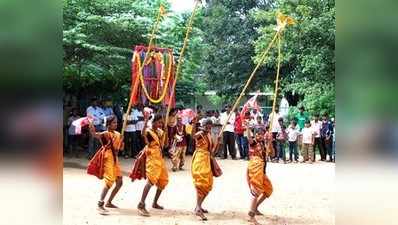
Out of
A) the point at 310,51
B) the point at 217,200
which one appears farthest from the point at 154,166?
the point at 310,51

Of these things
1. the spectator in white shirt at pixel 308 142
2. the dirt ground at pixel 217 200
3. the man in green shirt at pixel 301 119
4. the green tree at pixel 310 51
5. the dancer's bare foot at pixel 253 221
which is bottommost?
the dirt ground at pixel 217 200

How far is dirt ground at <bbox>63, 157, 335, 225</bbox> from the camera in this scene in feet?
23.4

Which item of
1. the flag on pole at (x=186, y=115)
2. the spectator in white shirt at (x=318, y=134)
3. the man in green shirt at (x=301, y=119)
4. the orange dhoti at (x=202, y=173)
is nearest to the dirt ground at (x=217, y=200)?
the orange dhoti at (x=202, y=173)

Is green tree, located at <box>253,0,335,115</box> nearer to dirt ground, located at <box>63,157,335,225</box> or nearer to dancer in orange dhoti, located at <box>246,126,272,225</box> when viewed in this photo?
dirt ground, located at <box>63,157,335,225</box>

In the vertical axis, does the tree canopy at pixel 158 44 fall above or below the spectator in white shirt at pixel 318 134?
above

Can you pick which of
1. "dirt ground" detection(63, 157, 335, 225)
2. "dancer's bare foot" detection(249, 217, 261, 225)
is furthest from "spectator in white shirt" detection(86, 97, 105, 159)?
"dancer's bare foot" detection(249, 217, 261, 225)

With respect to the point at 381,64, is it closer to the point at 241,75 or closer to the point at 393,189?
the point at 393,189

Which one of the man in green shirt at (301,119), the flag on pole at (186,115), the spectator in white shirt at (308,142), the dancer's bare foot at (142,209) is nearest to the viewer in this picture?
the dancer's bare foot at (142,209)

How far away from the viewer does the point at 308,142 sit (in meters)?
14.4

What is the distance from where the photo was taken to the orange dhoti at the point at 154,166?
7.42m

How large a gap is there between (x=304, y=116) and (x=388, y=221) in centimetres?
1351

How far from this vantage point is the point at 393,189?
5.88 feet

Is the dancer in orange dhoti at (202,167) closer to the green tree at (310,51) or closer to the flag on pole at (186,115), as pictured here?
the green tree at (310,51)

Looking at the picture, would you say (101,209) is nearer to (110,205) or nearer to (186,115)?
→ (110,205)
